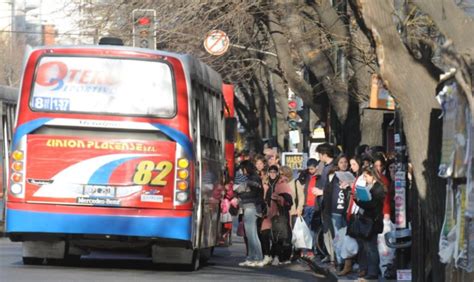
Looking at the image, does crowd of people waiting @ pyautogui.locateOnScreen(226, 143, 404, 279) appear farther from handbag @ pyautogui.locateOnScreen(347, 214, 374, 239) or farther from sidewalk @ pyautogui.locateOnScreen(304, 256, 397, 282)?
sidewalk @ pyautogui.locateOnScreen(304, 256, 397, 282)

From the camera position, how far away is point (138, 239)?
18438mm

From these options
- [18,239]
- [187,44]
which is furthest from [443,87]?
[187,44]

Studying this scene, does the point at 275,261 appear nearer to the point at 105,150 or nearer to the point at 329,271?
the point at 329,271

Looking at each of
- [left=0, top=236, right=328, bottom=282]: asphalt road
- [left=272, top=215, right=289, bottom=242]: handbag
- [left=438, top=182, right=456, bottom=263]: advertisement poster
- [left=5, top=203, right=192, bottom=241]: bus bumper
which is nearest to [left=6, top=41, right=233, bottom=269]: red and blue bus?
[left=5, top=203, right=192, bottom=241]: bus bumper

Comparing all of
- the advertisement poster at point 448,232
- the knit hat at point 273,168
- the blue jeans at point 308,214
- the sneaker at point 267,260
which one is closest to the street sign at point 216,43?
the blue jeans at point 308,214

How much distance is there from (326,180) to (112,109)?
3.92 meters

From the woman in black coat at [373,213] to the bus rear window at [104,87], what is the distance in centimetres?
287

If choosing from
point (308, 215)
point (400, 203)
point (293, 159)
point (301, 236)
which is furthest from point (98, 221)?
point (293, 159)

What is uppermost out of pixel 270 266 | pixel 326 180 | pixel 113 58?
pixel 113 58

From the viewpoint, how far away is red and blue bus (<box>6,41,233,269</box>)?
1838 centimetres

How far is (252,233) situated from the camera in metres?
21.5

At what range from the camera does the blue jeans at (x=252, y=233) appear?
21.5 metres

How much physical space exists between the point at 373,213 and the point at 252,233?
12.9ft

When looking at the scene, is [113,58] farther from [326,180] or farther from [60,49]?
[326,180]
